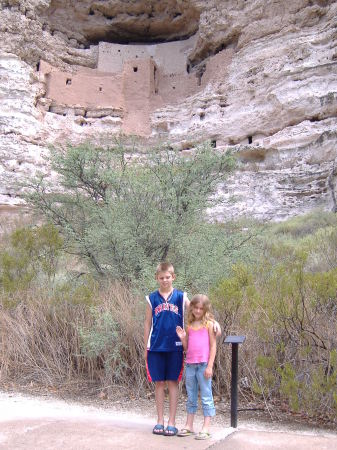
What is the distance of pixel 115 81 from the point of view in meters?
21.3

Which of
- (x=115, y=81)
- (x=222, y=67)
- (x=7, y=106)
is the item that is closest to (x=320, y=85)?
(x=222, y=67)

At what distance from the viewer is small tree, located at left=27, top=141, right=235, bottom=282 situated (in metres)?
5.04

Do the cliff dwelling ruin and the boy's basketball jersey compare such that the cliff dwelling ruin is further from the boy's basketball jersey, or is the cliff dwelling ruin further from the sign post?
the sign post

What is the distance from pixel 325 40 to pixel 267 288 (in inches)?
600

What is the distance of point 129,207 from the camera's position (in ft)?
18.1

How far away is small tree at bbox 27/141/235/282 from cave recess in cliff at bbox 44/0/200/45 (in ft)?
59.0

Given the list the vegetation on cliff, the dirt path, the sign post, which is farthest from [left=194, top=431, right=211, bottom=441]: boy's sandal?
the vegetation on cliff

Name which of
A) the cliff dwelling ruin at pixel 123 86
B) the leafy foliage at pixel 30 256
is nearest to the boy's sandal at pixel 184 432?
the leafy foliage at pixel 30 256

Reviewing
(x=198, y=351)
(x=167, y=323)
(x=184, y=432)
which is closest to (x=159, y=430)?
(x=184, y=432)

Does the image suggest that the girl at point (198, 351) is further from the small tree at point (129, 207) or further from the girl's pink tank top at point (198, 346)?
the small tree at point (129, 207)

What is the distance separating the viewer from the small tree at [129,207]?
5.04m

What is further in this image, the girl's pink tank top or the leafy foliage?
the leafy foliage

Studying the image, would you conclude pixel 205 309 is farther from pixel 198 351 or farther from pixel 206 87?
pixel 206 87

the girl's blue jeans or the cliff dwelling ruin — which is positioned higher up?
the cliff dwelling ruin
